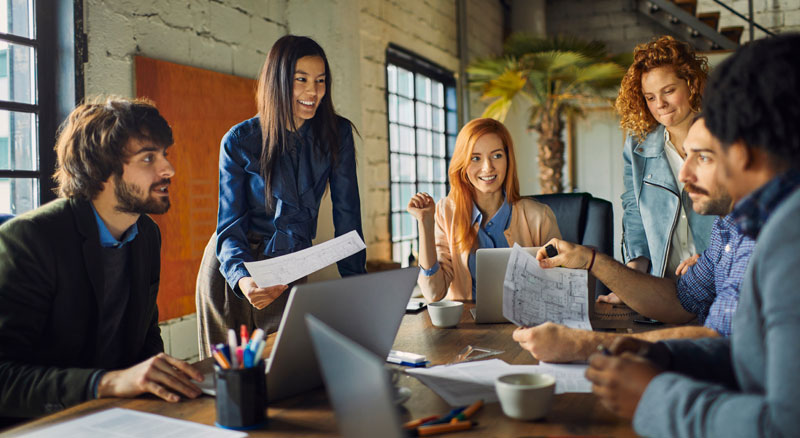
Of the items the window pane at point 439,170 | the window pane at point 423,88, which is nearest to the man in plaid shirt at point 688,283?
the window pane at point 423,88

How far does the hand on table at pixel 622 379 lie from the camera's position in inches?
31.7

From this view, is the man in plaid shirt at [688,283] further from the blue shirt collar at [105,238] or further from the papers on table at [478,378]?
the blue shirt collar at [105,238]

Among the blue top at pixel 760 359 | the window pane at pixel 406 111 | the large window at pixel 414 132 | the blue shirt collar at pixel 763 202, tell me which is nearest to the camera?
the blue top at pixel 760 359

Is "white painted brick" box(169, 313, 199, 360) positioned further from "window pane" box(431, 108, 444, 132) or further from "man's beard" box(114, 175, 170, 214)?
"window pane" box(431, 108, 444, 132)

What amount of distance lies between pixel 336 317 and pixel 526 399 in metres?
0.32

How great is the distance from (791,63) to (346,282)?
66cm

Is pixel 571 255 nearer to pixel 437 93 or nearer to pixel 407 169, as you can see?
pixel 407 169

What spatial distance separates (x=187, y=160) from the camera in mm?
2479

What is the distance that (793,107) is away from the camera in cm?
71

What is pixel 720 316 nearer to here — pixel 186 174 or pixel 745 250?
pixel 745 250

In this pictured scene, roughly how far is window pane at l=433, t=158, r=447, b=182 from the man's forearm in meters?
3.39

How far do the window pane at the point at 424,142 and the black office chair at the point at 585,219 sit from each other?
91.5 inches

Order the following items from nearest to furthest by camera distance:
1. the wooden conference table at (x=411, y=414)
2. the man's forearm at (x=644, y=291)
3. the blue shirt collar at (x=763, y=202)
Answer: the blue shirt collar at (x=763, y=202) < the wooden conference table at (x=411, y=414) < the man's forearm at (x=644, y=291)

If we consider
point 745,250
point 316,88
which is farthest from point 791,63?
point 316,88
